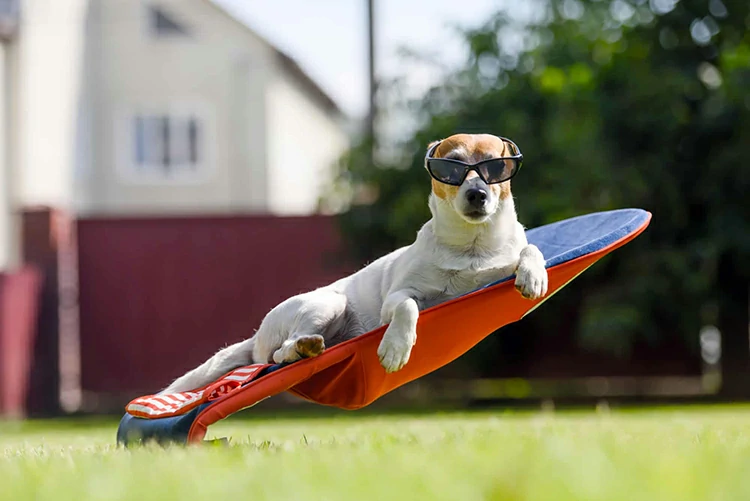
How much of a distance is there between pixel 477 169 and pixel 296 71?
17457 millimetres

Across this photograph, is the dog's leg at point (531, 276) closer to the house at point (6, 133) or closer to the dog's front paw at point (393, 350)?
the dog's front paw at point (393, 350)

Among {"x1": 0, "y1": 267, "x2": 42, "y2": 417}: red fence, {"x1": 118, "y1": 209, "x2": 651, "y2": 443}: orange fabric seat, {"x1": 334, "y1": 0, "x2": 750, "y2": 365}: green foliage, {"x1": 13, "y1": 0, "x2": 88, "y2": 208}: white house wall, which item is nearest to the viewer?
{"x1": 118, "y1": 209, "x2": 651, "y2": 443}: orange fabric seat

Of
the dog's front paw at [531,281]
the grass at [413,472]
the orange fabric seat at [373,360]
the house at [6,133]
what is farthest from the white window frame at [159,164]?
the grass at [413,472]

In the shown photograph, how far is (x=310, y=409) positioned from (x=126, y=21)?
1134 centimetres

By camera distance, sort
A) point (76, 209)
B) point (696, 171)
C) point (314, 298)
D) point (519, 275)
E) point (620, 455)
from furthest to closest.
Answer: point (76, 209)
point (696, 171)
point (314, 298)
point (519, 275)
point (620, 455)

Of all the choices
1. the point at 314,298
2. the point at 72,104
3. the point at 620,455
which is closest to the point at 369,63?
the point at 72,104

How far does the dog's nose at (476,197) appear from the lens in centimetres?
417

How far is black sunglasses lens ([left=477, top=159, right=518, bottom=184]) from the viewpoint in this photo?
167 inches

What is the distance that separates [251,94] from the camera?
19406mm

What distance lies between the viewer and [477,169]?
425 centimetres

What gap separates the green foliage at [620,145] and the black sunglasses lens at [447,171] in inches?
215

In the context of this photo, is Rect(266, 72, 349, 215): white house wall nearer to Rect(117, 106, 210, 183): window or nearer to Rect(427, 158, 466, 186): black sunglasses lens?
Rect(117, 106, 210, 183): window

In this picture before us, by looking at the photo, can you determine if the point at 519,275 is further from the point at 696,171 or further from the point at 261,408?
the point at 261,408

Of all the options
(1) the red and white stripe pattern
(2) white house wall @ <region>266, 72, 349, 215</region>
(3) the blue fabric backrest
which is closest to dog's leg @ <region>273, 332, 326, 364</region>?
(1) the red and white stripe pattern
